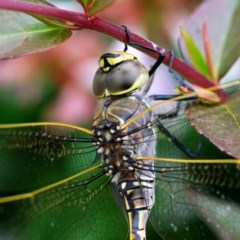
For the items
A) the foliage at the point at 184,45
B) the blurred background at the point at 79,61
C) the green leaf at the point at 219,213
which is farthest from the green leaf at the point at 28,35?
the blurred background at the point at 79,61

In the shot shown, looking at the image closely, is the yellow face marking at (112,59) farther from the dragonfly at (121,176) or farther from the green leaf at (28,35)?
the green leaf at (28,35)

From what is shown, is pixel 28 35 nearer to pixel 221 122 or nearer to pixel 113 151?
pixel 113 151

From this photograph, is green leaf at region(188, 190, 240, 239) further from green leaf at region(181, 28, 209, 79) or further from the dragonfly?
green leaf at region(181, 28, 209, 79)

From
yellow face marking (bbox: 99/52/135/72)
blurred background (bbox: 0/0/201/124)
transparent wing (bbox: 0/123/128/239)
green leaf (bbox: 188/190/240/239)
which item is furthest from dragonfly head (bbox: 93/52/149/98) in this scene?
blurred background (bbox: 0/0/201/124)

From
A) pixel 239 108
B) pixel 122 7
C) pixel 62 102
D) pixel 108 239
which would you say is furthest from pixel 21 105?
pixel 239 108

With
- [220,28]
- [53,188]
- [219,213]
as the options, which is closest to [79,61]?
[220,28]

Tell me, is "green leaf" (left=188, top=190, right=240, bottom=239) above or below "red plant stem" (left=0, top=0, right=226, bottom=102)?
below

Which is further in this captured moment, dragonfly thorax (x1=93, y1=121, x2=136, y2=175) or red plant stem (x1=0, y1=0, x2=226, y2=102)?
dragonfly thorax (x1=93, y1=121, x2=136, y2=175)

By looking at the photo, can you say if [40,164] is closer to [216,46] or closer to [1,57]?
[1,57]
